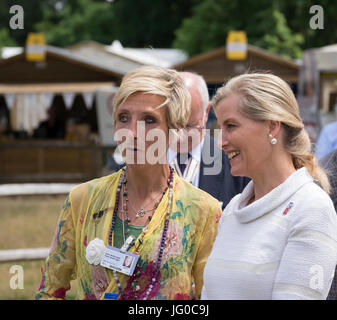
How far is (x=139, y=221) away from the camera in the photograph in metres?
2.70

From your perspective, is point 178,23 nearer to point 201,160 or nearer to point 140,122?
point 201,160

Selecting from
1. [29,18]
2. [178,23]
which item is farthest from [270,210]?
[29,18]

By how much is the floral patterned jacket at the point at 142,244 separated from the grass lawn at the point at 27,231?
3958 millimetres

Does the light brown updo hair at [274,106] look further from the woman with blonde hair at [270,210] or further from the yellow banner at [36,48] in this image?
the yellow banner at [36,48]

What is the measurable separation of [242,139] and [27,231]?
8111 millimetres

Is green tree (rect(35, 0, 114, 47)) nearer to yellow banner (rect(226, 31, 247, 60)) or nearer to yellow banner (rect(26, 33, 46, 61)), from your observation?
yellow banner (rect(226, 31, 247, 60))

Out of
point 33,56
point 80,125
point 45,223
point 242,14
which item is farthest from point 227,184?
point 242,14

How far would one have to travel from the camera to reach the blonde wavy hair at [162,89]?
104 inches

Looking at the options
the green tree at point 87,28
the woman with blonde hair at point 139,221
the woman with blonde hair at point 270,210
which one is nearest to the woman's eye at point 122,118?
the woman with blonde hair at point 139,221

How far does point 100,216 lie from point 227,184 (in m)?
0.99

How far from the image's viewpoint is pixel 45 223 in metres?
10.8
